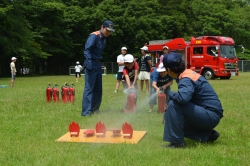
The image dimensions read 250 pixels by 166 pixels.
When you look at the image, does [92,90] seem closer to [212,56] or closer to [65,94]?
[65,94]

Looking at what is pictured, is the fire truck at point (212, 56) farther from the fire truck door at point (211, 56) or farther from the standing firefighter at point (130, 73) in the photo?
the standing firefighter at point (130, 73)

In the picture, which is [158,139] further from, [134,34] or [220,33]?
[220,33]

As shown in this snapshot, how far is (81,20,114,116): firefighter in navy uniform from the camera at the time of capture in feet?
28.7

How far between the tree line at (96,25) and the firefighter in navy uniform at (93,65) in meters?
30.4

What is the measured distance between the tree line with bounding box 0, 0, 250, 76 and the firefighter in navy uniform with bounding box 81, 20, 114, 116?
3041cm

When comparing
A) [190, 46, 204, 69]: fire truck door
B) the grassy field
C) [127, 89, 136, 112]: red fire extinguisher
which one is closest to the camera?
the grassy field

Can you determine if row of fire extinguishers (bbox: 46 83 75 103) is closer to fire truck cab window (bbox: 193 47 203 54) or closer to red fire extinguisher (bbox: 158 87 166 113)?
red fire extinguisher (bbox: 158 87 166 113)

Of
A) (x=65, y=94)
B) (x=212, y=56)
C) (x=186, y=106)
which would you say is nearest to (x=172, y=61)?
(x=186, y=106)

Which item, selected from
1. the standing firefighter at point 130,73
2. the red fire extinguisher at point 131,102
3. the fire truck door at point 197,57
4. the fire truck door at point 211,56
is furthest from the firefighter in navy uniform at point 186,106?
the fire truck door at point 197,57

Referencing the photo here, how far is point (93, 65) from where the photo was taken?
8922mm

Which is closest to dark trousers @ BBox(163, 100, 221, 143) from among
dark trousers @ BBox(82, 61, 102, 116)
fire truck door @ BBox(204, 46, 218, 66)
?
dark trousers @ BBox(82, 61, 102, 116)

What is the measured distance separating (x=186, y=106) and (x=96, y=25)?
46.0 meters

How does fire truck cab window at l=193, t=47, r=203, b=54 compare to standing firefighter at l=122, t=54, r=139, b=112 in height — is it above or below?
above

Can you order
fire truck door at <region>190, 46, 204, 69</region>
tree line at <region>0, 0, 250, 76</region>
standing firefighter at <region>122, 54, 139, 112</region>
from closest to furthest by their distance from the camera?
standing firefighter at <region>122, 54, 139, 112</region> → fire truck door at <region>190, 46, 204, 69</region> → tree line at <region>0, 0, 250, 76</region>
